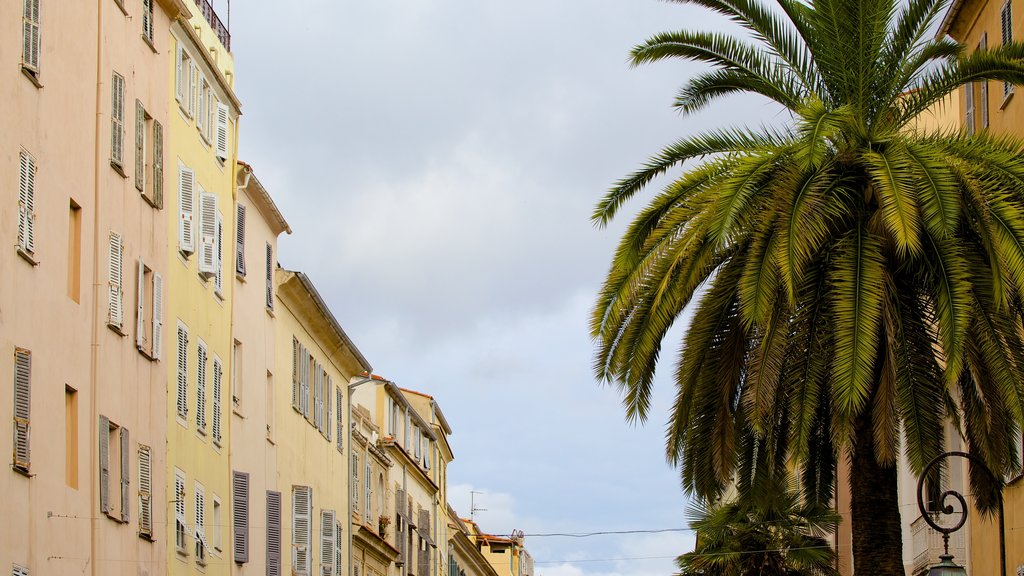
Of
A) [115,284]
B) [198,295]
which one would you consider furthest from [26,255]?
[198,295]

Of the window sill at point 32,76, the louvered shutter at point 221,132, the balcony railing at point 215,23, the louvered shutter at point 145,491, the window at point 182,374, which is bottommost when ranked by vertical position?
the louvered shutter at point 145,491

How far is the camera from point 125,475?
29375mm

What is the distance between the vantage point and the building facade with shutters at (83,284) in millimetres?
24516

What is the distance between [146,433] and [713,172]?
1190 centimetres

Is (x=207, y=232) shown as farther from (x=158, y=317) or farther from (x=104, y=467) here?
(x=104, y=467)

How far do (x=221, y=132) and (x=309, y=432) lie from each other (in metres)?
10.7

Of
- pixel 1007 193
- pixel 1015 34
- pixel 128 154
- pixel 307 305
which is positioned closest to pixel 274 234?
pixel 307 305

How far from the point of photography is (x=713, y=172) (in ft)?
81.9

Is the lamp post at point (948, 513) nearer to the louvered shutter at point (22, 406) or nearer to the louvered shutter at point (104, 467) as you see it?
the louvered shutter at point (22, 406)

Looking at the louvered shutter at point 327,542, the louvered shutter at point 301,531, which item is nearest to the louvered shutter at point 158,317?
the louvered shutter at point 301,531

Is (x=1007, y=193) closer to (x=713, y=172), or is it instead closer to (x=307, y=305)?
(x=713, y=172)

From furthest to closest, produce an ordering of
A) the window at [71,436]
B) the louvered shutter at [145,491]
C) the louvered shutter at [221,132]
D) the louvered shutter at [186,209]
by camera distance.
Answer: the louvered shutter at [221,132], the louvered shutter at [186,209], the louvered shutter at [145,491], the window at [71,436]

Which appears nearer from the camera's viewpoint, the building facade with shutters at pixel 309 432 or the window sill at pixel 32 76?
the window sill at pixel 32 76

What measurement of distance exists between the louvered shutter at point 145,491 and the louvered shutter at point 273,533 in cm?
1037
